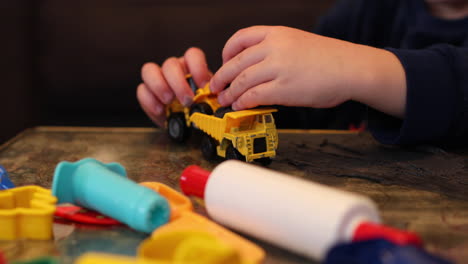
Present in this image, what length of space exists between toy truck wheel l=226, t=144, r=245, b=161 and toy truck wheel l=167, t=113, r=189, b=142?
132 millimetres

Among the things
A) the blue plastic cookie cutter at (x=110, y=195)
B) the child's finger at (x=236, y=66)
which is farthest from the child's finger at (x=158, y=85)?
the blue plastic cookie cutter at (x=110, y=195)

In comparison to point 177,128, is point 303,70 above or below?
above

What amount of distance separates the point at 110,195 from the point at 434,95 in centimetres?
44

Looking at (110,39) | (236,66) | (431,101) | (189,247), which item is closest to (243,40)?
(236,66)

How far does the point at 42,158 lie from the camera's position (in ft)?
Result: 2.15

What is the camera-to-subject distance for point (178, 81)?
0.74m

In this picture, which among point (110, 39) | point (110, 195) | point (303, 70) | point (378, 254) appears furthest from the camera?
point (110, 39)

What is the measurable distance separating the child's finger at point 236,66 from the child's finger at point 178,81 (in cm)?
7

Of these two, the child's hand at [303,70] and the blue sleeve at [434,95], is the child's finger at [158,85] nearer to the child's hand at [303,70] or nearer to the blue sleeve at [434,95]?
the child's hand at [303,70]

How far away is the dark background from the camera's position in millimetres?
1250

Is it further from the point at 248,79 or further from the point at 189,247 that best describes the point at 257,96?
the point at 189,247

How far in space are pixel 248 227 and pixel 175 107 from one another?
40cm

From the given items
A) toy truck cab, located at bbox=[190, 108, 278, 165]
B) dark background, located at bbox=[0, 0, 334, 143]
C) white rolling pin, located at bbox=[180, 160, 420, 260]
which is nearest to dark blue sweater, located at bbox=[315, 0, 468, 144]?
toy truck cab, located at bbox=[190, 108, 278, 165]

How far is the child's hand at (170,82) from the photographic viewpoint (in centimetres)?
74
